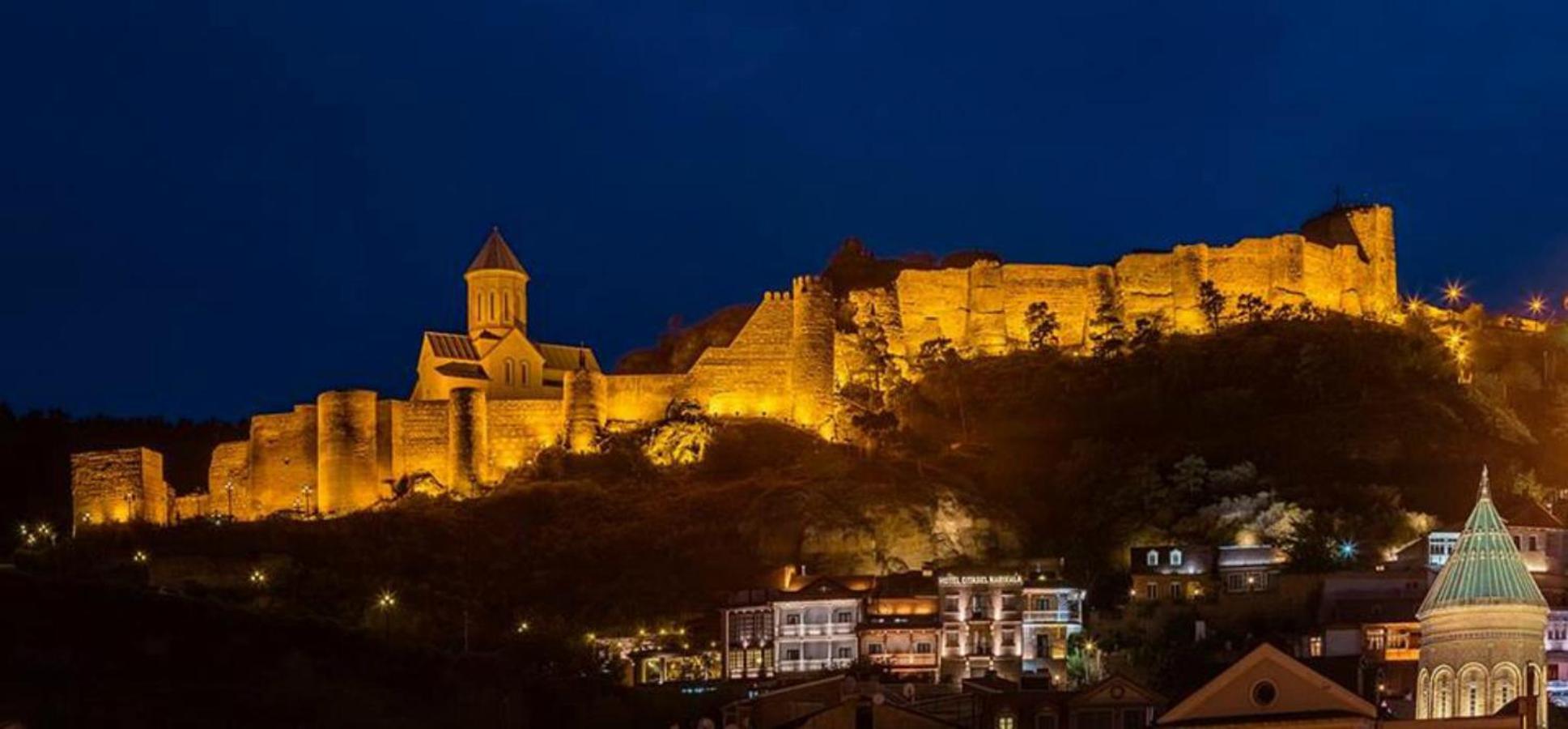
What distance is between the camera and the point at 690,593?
7519 cm

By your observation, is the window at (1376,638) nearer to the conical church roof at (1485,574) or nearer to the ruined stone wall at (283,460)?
the conical church roof at (1485,574)

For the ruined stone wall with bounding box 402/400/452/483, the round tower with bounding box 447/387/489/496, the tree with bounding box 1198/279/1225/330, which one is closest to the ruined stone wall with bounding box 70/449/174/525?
the ruined stone wall with bounding box 402/400/452/483

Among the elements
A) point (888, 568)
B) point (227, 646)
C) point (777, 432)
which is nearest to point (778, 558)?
point (888, 568)

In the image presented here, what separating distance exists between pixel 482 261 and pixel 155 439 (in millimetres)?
23800

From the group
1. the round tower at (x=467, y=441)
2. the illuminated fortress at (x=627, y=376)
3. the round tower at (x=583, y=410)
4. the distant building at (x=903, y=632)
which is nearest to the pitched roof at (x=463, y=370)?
the illuminated fortress at (x=627, y=376)

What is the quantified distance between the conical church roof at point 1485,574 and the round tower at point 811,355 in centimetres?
4660

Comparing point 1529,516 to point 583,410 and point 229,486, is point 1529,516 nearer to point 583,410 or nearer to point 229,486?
point 583,410

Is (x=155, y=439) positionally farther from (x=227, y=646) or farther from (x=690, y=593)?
(x=227, y=646)

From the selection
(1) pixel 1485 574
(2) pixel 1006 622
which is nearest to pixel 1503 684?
(1) pixel 1485 574

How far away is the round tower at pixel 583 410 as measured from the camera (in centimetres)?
8738

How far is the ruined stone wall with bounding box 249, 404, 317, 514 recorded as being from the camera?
87.1 metres

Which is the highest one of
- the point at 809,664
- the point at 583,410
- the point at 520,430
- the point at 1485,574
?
the point at 583,410

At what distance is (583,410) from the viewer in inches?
3462

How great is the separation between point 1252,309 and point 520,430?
24.2 meters
